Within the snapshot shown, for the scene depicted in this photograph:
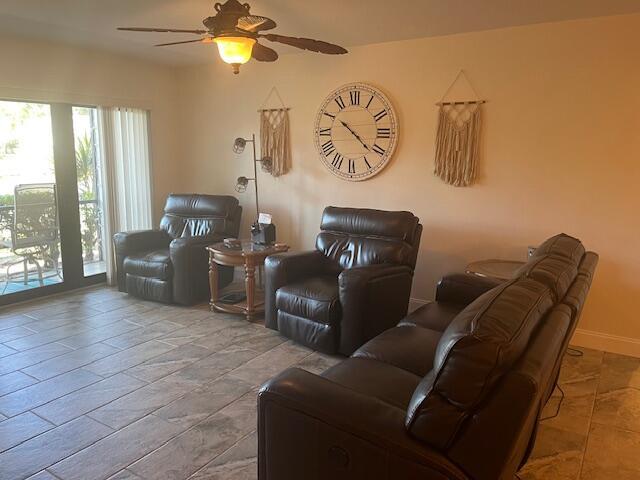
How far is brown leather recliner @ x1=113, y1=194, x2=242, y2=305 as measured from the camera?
14.5ft

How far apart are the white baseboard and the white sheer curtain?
4559 millimetres

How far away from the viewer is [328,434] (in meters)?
1.57

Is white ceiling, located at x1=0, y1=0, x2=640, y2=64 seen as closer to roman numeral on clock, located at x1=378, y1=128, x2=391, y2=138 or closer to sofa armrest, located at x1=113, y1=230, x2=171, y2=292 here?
roman numeral on clock, located at x1=378, y1=128, x2=391, y2=138

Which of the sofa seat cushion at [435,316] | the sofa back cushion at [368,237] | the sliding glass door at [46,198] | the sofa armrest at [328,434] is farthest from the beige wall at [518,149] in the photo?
the sofa armrest at [328,434]

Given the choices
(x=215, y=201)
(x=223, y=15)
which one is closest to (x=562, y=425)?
(x=223, y=15)

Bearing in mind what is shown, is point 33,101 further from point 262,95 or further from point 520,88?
point 520,88

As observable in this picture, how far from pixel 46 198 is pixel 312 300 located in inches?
122

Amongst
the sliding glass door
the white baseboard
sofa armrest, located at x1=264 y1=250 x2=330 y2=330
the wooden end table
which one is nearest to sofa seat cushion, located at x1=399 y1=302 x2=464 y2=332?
sofa armrest, located at x1=264 y1=250 x2=330 y2=330

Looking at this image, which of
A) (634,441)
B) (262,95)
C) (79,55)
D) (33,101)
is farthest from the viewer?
(262,95)

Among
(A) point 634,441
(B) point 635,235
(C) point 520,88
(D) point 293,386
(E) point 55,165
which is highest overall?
(C) point 520,88

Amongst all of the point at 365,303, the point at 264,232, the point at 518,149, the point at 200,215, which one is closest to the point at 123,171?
the point at 200,215

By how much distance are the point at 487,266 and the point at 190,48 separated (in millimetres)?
3431

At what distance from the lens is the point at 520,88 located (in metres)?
3.70

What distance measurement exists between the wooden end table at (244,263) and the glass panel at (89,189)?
5.35 feet
